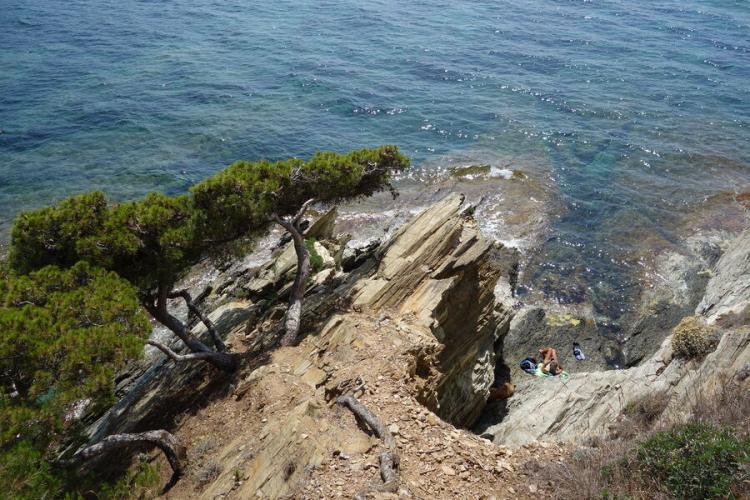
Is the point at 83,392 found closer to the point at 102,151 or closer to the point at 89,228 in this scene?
the point at 89,228

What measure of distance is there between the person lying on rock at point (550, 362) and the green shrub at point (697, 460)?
11.9 m

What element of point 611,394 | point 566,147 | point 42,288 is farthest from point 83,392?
point 566,147

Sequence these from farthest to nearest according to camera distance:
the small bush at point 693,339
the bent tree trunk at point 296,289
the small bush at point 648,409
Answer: the bent tree trunk at point 296,289 → the small bush at point 693,339 → the small bush at point 648,409

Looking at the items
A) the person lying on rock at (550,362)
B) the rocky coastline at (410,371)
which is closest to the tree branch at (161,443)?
the rocky coastline at (410,371)

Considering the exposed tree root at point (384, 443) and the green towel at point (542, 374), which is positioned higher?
the exposed tree root at point (384, 443)

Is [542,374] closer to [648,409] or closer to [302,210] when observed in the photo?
[648,409]

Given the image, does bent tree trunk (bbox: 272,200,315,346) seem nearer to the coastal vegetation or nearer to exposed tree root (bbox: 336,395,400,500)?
the coastal vegetation

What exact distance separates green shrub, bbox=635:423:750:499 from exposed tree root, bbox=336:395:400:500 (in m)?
4.91

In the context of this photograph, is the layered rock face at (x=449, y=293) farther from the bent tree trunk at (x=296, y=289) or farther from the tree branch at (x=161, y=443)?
A: the tree branch at (x=161, y=443)

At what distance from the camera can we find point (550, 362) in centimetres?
2239

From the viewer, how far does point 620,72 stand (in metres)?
55.4

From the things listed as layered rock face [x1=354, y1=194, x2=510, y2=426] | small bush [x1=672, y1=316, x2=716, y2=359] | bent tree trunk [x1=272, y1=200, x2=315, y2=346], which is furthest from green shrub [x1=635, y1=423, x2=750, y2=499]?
bent tree trunk [x1=272, y1=200, x2=315, y2=346]

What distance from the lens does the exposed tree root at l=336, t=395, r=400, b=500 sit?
1077 centimetres

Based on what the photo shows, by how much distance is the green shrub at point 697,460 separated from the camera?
29.2ft
